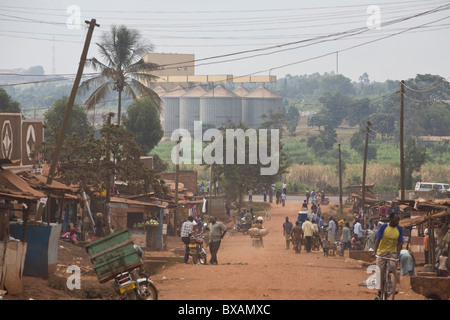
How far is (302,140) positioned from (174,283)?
108m

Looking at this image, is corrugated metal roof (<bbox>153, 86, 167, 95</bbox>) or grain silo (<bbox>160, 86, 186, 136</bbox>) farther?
corrugated metal roof (<bbox>153, 86, 167, 95</bbox>)

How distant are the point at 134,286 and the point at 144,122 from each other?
50.3m

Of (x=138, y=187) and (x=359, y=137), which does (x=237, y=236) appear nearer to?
(x=138, y=187)

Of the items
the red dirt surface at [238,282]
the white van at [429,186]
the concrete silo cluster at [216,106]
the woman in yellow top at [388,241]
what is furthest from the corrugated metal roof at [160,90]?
the woman in yellow top at [388,241]

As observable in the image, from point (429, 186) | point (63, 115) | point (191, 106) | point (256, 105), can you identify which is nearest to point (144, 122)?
point (63, 115)

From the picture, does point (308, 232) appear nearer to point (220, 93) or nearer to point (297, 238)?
point (297, 238)

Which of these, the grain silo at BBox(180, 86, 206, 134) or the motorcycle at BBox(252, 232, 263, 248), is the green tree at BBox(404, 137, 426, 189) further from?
the grain silo at BBox(180, 86, 206, 134)

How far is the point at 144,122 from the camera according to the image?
6300cm

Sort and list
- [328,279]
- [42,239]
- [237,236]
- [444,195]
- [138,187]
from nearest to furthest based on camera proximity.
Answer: [42,239], [328,279], [138,187], [237,236], [444,195]

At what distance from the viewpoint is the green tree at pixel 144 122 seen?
207ft

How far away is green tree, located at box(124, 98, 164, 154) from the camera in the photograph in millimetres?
62969

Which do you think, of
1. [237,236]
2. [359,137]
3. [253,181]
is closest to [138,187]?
[237,236]

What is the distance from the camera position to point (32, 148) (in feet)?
103

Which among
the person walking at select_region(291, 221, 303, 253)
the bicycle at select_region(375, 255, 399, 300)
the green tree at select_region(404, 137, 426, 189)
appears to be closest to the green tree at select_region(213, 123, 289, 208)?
the green tree at select_region(404, 137, 426, 189)
